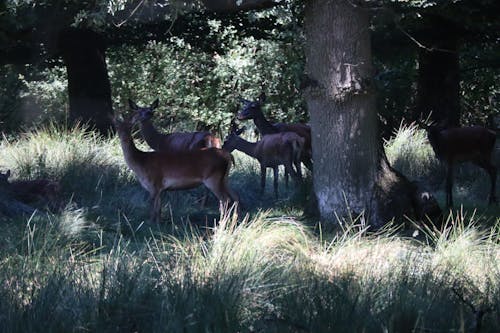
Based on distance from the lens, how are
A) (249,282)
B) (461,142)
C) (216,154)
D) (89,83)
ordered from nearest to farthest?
(249,282) → (216,154) → (461,142) → (89,83)

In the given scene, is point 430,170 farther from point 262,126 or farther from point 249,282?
point 249,282

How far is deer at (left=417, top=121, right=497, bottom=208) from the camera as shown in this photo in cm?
1502

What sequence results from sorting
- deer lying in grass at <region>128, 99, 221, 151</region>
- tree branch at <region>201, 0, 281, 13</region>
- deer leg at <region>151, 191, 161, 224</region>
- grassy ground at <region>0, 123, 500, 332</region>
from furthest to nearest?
deer lying in grass at <region>128, 99, 221, 151</region>
deer leg at <region>151, 191, 161, 224</region>
tree branch at <region>201, 0, 281, 13</region>
grassy ground at <region>0, 123, 500, 332</region>

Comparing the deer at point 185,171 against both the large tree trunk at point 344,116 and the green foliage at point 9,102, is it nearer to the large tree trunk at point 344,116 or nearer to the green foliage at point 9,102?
the large tree trunk at point 344,116

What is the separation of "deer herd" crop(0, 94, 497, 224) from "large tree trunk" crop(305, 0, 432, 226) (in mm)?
1820

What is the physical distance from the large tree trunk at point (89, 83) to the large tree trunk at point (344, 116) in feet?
28.7

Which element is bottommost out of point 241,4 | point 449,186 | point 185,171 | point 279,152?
point 449,186

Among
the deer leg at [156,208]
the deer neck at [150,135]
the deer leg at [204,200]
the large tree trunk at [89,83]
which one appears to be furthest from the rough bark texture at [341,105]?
the large tree trunk at [89,83]

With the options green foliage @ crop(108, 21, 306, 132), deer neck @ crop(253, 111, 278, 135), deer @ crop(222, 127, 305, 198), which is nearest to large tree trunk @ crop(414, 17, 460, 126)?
deer neck @ crop(253, 111, 278, 135)

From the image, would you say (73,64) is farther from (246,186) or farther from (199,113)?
(199,113)

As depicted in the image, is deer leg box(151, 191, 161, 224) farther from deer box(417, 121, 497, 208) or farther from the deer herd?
deer box(417, 121, 497, 208)

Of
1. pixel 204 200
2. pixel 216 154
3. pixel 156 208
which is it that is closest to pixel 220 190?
pixel 216 154

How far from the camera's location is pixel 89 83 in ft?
61.5

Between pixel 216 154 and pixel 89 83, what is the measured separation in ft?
23.3
